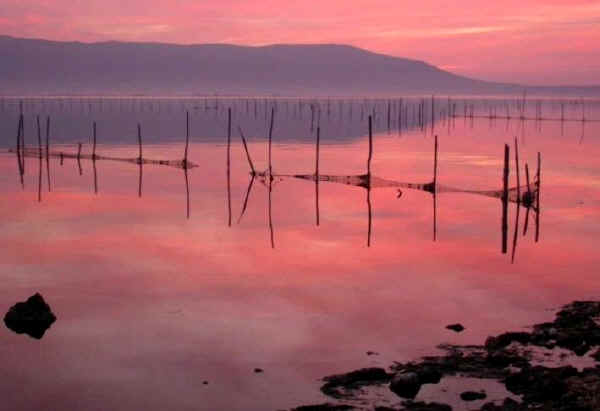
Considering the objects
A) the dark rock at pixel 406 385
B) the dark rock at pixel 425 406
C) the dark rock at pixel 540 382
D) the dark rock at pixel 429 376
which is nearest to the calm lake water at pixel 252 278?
the dark rock at pixel 406 385

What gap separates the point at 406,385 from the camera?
10023 mm

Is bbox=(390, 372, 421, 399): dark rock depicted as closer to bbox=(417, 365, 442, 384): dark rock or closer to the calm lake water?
bbox=(417, 365, 442, 384): dark rock

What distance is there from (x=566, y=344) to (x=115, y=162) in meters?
33.0

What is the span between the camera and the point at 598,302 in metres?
14.2

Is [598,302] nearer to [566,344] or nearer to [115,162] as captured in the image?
[566,344]

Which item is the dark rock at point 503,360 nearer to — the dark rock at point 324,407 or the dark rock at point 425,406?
the dark rock at point 425,406

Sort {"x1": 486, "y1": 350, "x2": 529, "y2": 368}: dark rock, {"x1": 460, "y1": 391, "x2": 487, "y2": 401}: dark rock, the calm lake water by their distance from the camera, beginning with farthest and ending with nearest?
the calm lake water → {"x1": 486, "y1": 350, "x2": 529, "y2": 368}: dark rock → {"x1": 460, "y1": 391, "x2": 487, "y2": 401}: dark rock

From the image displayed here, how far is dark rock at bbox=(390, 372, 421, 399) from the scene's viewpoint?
393 inches

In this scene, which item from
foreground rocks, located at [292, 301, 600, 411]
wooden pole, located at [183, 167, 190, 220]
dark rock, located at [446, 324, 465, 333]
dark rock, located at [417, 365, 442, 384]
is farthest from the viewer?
wooden pole, located at [183, 167, 190, 220]

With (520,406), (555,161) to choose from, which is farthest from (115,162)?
(520,406)

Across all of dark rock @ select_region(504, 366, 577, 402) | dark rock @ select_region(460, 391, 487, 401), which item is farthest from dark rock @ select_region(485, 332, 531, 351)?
dark rock @ select_region(460, 391, 487, 401)

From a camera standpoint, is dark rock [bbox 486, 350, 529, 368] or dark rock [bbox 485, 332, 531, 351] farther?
dark rock [bbox 485, 332, 531, 351]

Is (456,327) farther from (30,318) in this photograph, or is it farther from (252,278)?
(30,318)

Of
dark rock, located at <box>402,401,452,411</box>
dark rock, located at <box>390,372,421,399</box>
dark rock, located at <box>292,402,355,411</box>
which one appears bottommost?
dark rock, located at <box>292,402,355,411</box>
